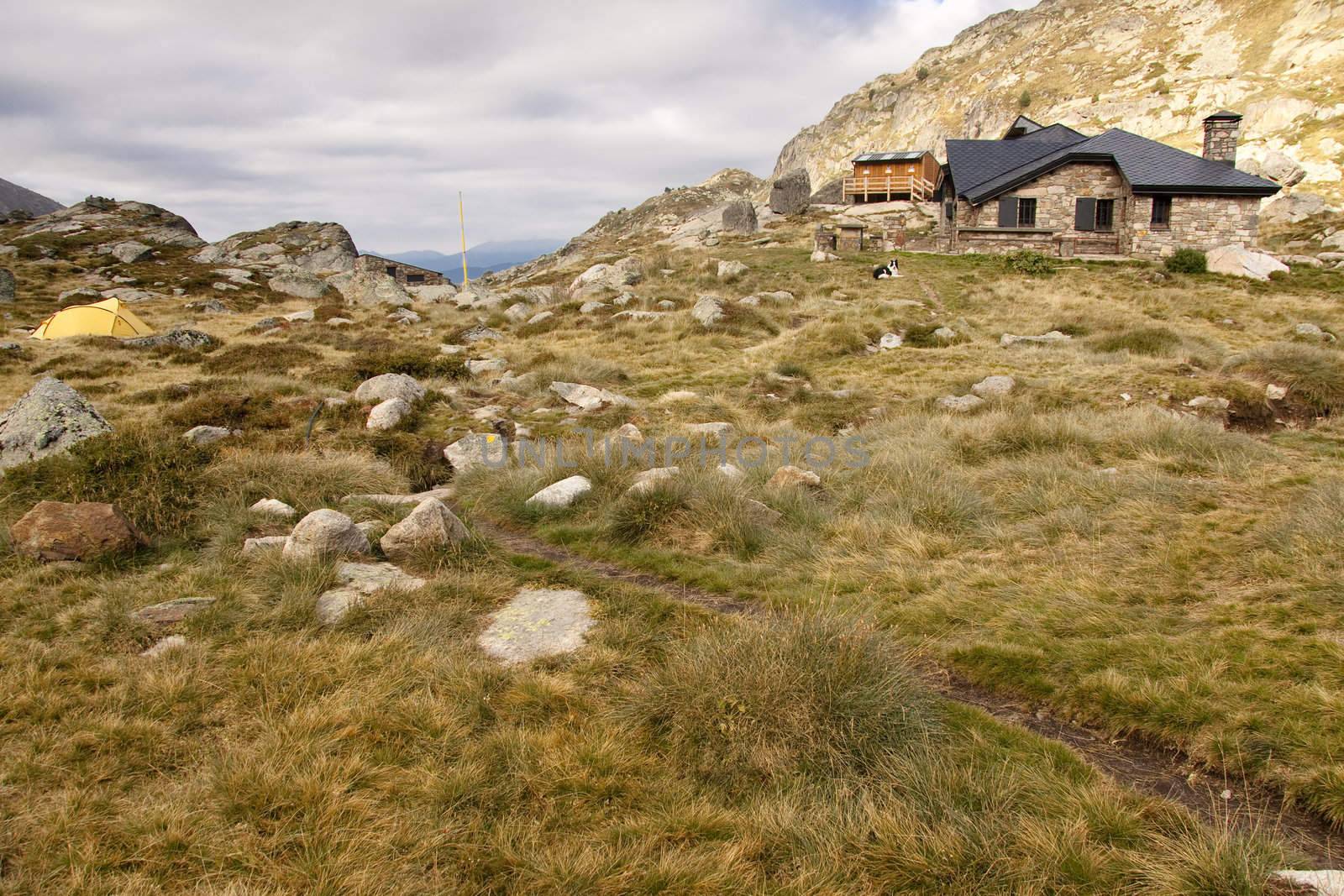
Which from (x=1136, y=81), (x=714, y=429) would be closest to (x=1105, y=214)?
(x=714, y=429)

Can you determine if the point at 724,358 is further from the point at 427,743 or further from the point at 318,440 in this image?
the point at 427,743

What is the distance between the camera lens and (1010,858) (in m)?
2.89

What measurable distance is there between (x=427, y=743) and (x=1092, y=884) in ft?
10.4

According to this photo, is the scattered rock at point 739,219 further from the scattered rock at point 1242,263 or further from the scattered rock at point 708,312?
the scattered rock at point 1242,263

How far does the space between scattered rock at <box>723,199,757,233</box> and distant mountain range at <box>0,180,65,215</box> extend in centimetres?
14990

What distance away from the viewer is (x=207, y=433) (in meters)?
10.5

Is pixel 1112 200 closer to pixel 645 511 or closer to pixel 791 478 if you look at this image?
pixel 791 478

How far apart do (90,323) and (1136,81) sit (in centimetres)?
7804

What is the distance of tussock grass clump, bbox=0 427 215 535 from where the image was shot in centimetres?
710

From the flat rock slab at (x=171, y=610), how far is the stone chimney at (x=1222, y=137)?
38037 millimetres

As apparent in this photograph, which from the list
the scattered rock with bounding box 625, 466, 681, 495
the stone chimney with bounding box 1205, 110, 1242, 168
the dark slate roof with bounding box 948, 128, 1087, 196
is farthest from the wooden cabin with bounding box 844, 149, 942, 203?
the scattered rock with bounding box 625, 466, 681, 495

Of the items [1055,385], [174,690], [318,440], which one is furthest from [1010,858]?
[1055,385]

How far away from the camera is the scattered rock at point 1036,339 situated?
16625 mm

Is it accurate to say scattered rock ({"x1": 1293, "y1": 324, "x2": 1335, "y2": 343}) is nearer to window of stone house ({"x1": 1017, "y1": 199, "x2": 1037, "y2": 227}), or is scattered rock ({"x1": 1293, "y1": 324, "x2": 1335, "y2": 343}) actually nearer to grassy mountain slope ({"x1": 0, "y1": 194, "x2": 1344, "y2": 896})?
grassy mountain slope ({"x1": 0, "y1": 194, "x2": 1344, "y2": 896})
